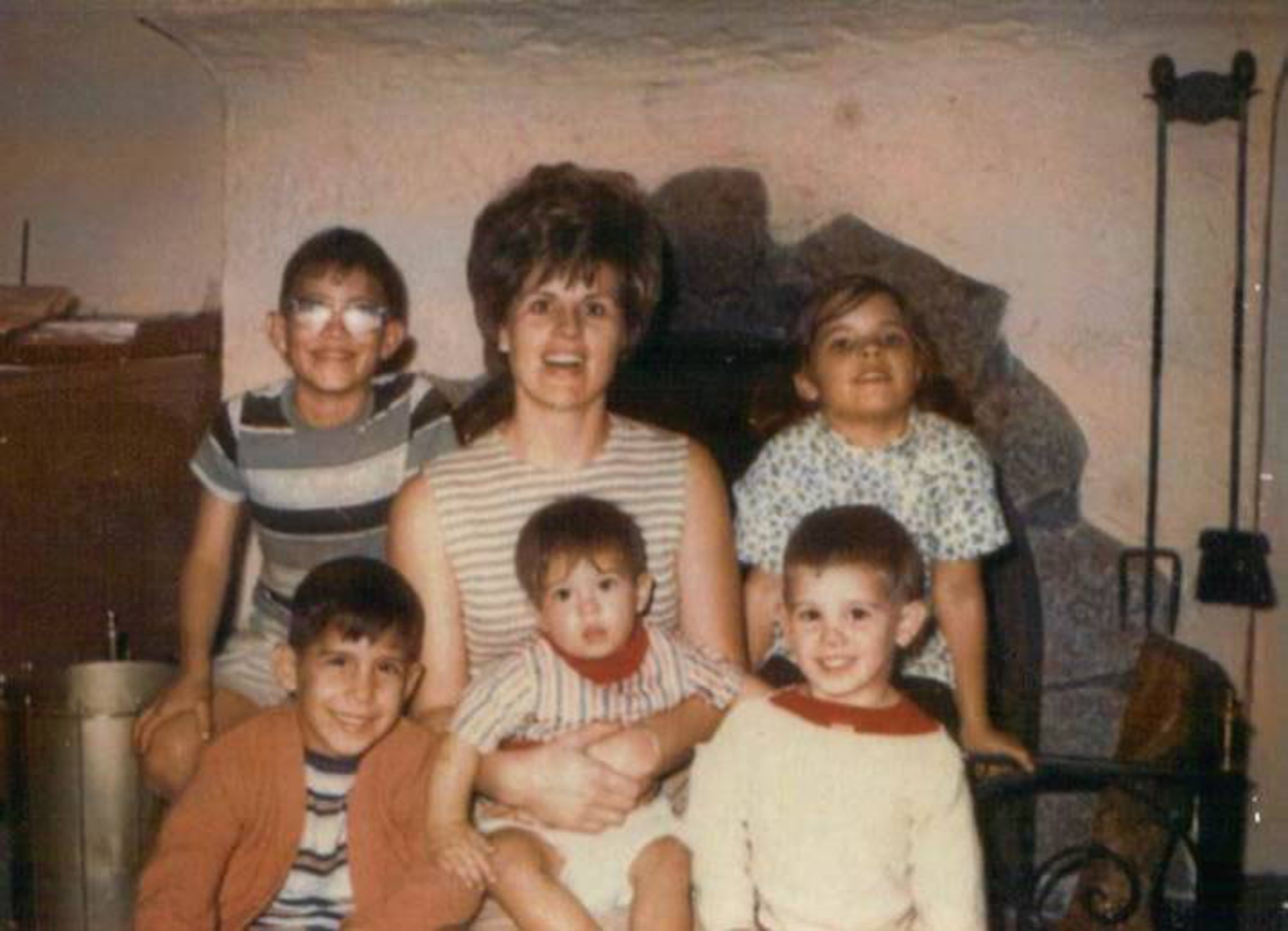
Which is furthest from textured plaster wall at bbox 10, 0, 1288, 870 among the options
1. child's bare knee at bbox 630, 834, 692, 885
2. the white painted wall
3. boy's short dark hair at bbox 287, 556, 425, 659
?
child's bare knee at bbox 630, 834, 692, 885

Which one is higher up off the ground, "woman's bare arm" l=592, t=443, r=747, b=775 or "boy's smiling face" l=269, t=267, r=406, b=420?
"boy's smiling face" l=269, t=267, r=406, b=420

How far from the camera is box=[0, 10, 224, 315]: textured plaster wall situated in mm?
2590

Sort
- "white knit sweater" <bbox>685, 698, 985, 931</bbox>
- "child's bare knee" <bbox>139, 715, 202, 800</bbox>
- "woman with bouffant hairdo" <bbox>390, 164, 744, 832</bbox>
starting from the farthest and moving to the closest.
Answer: "child's bare knee" <bbox>139, 715, 202, 800</bbox>, "woman with bouffant hairdo" <bbox>390, 164, 744, 832</bbox>, "white knit sweater" <bbox>685, 698, 985, 931</bbox>

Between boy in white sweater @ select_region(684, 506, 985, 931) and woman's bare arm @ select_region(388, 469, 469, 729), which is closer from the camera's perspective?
boy in white sweater @ select_region(684, 506, 985, 931)

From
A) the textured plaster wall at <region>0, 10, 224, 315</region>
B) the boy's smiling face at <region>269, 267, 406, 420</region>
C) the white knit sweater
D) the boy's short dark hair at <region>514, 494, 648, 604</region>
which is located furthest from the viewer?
the textured plaster wall at <region>0, 10, 224, 315</region>

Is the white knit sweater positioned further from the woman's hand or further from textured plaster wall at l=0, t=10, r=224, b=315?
textured plaster wall at l=0, t=10, r=224, b=315

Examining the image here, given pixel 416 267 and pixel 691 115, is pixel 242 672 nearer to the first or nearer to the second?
pixel 416 267

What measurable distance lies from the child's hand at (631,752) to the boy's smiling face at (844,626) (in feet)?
0.55

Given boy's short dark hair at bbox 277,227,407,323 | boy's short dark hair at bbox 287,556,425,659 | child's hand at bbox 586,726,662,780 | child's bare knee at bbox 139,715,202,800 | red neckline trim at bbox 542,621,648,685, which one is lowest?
child's bare knee at bbox 139,715,202,800

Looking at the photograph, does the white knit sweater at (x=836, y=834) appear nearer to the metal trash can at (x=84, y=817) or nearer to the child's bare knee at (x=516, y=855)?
the child's bare knee at (x=516, y=855)

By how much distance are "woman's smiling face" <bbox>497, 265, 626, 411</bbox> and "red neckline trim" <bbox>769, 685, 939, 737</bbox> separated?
1.28 ft

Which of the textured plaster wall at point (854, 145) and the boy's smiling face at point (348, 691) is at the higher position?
the textured plaster wall at point (854, 145)

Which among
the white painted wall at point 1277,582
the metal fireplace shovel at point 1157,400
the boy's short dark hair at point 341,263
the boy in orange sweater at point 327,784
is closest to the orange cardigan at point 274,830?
the boy in orange sweater at point 327,784

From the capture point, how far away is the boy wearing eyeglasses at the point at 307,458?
6.21 feet
